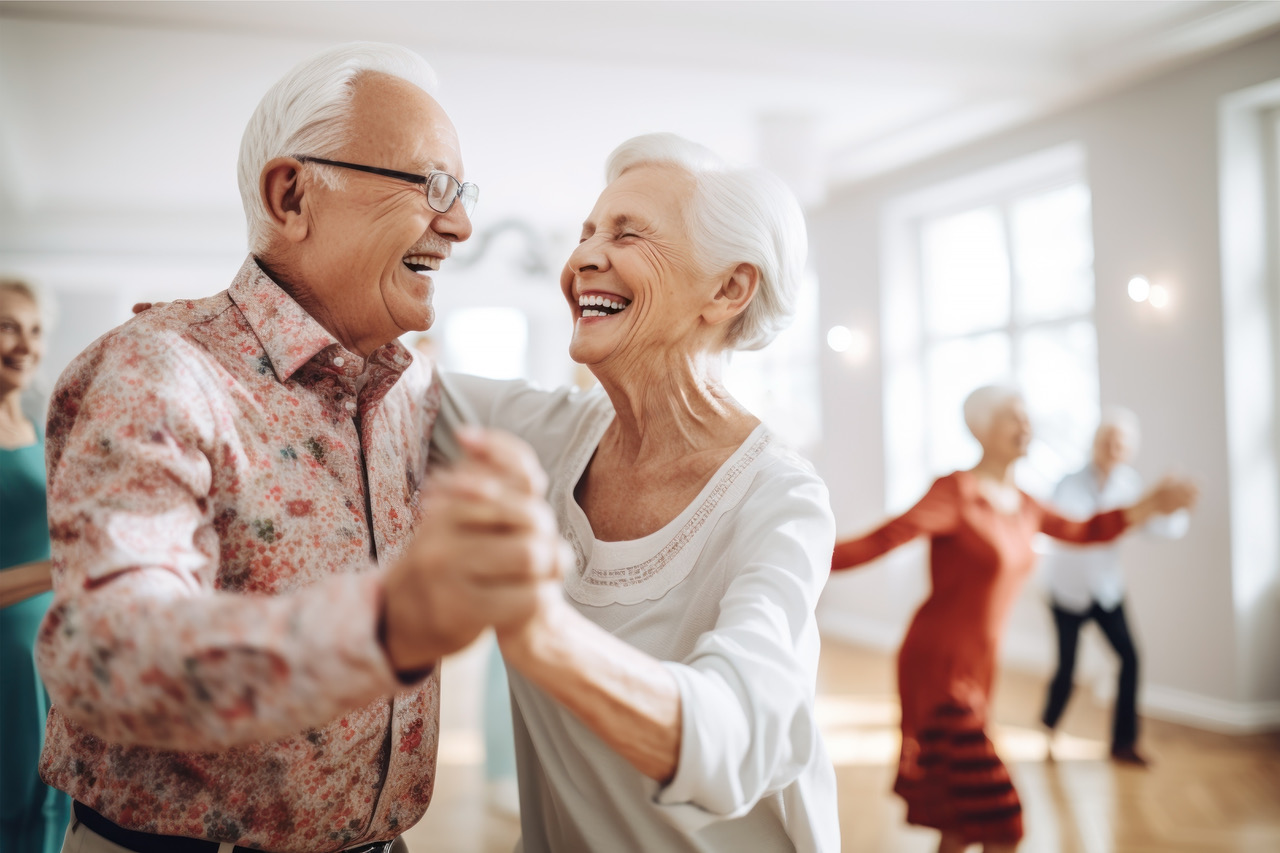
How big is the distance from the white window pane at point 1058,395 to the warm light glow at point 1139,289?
3.15 ft

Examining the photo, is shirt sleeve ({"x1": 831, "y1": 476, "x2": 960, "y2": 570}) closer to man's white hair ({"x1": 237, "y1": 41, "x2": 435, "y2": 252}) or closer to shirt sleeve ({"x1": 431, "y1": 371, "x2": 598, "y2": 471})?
shirt sleeve ({"x1": 431, "y1": 371, "x2": 598, "y2": 471})

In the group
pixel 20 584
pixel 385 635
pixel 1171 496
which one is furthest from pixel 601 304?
pixel 1171 496

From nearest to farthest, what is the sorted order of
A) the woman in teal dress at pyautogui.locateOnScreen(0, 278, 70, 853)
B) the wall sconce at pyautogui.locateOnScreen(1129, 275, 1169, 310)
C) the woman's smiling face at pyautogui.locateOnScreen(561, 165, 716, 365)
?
the woman's smiling face at pyautogui.locateOnScreen(561, 165, 716, 365), the woman in teal dress at pyautogui.locateOnScreen(0, 278, 70, 853), the wall sconce at pyautogui.locateOnScreen(1129, 275, 1169, 310)

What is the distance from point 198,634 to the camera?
2.36 feet

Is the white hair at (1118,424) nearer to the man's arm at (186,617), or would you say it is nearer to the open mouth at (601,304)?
the open mouth at (601,304)

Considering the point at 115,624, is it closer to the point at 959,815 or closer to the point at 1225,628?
the point at 959,815

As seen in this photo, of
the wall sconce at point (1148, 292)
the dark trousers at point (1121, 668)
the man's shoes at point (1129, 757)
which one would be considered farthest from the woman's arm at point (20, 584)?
the wall sconce at point (1148, 292)

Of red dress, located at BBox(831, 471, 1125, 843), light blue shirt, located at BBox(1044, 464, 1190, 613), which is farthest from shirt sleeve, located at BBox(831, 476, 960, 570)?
light blue shirt, located at BBox(1044, 464, 1190, 613)

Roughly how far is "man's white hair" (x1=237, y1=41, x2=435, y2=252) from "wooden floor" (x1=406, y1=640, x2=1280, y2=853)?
121 inches

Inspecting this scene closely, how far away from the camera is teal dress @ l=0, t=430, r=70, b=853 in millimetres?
2246

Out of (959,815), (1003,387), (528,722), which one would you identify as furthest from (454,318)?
(528,722)

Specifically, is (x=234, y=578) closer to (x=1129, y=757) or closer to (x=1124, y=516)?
(x=1124, y=516)

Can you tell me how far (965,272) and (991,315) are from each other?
489mm

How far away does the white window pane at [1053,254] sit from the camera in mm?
6941
